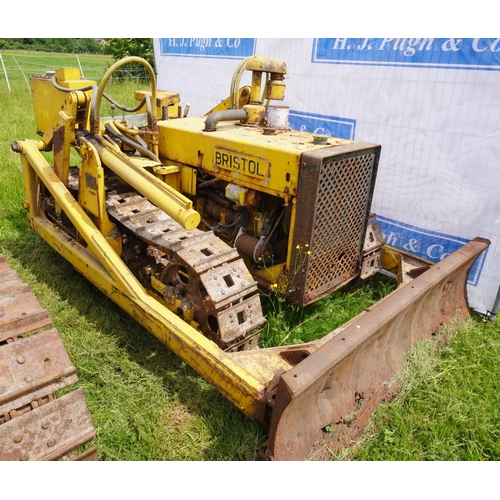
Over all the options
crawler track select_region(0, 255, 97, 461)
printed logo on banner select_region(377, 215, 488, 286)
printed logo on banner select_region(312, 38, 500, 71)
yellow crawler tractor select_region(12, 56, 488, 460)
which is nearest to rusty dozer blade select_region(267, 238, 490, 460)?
yellow crawler tractor select_region(12, 56, 488, 460)

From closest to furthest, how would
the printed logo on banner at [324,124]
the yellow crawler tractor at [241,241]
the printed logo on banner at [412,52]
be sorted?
1. the yellow crawler tractor at [241,241]
2. the printed logo on banner at [412,52]
3. the printed logo on banner at [324,124]

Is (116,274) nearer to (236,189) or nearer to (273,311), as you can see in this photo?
(236,189)

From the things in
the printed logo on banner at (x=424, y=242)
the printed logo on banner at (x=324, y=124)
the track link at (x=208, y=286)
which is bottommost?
the printed logo on banner at (x=424, y=242)

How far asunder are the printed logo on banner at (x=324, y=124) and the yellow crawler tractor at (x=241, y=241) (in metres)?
1.37

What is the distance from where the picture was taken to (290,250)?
11.7ft

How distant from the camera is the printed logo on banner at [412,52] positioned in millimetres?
4094

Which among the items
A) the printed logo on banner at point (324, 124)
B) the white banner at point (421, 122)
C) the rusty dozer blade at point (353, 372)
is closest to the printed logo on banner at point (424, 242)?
the white banner at point (421, 122)

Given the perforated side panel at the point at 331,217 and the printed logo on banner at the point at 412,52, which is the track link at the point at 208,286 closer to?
the perforated side panel at the point at 331,217

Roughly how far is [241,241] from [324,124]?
2.49m

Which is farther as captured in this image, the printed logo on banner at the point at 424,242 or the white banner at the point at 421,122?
the printed logo on banner at the point at 424,242

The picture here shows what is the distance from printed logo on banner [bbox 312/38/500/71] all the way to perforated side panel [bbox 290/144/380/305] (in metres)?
1.45

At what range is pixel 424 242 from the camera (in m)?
4.88

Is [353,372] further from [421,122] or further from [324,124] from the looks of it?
[324,124]

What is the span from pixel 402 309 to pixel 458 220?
2.06 meters
